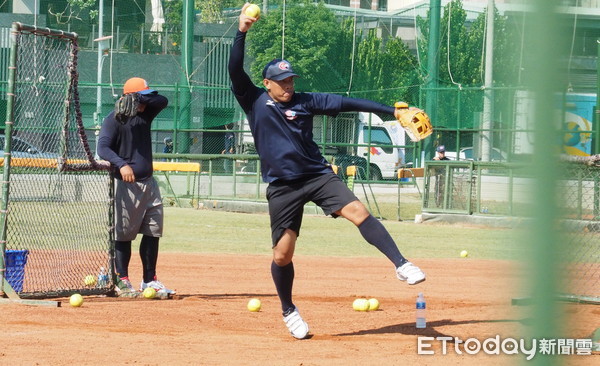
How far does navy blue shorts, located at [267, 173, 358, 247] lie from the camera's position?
6242 mm

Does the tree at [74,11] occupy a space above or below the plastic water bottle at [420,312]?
above

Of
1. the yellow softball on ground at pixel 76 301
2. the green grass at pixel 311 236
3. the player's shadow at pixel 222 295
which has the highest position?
the yellow softball on ground at pixel 76 301

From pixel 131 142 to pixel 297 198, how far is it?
2418mm

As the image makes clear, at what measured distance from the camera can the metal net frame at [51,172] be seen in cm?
788

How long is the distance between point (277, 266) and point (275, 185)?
0.58 m

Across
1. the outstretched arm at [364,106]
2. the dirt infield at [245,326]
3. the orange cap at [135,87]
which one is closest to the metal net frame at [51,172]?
the orange cap at [135,87]

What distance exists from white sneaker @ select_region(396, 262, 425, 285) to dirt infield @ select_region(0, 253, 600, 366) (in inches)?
17.0

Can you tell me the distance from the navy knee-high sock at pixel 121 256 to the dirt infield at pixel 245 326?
0.30 meters

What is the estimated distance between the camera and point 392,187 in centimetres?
2431

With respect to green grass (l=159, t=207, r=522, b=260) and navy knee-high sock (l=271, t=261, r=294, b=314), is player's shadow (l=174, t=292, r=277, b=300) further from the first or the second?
green grass (l=159, t=207, r=522, b=260)

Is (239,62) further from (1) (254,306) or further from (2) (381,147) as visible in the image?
(2) (381,147)

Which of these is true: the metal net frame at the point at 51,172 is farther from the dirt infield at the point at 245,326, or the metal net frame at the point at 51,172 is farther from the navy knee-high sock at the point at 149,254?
the dirt infield at the point at 245,326

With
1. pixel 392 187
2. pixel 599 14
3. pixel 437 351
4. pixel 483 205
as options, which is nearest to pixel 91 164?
pixel 437 351

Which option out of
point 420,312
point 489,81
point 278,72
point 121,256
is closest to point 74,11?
point 121,256
